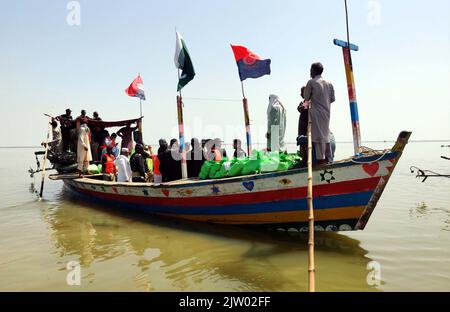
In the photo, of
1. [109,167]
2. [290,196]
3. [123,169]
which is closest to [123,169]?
[123,169]

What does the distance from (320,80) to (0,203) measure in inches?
492

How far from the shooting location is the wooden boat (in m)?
4.83

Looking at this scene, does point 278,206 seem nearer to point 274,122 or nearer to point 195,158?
point 274,122

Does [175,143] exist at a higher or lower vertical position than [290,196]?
higher

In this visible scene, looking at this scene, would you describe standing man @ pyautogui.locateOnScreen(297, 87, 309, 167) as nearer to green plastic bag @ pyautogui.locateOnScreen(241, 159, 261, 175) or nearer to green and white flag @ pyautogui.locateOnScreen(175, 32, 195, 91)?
green plastic bag @ pyautogui.locateOnScreen(241, 159, 261, 175)

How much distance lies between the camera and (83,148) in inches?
420

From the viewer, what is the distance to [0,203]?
1165 cm

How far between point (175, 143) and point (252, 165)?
2.58 m

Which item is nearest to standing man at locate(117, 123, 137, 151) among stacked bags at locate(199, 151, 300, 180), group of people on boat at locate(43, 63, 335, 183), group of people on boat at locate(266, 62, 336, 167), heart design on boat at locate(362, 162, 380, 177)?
group of people on boat at locate(43, 63, 335, 183)

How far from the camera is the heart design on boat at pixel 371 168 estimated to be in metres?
4.74

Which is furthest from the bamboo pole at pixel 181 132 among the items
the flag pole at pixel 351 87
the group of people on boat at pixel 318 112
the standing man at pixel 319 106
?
the flag pole at pixel 351 87

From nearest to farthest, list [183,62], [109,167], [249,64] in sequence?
[183,62], [249,64], [109,167]
